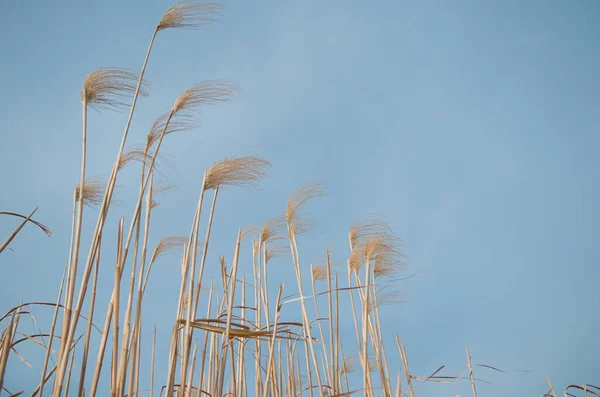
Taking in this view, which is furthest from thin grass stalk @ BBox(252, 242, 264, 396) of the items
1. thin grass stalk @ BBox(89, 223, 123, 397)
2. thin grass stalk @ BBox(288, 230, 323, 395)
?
thin grass stalk @ BBox(89, 223, 123, 397)

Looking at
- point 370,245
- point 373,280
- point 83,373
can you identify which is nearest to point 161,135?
point 83,373

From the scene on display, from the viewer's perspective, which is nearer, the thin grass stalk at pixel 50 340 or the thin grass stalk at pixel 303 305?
the thin grass stalk at pixel 50 340

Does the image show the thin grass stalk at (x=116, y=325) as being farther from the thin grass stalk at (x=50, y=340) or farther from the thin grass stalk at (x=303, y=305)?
the thin grass stalk at (x=303, y=305)

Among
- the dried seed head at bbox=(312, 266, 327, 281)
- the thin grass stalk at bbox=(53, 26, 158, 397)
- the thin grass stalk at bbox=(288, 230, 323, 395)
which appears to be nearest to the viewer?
the thin grass stalk at bbox=(53, 26, 158, 397)

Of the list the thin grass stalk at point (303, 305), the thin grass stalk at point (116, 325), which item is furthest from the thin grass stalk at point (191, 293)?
the thin grass stalk at point (303, 305)

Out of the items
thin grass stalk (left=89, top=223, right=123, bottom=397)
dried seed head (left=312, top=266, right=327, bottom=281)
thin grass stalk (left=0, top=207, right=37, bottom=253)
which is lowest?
thin grass stalk (left=89, top=223, right=123, bottom=397)

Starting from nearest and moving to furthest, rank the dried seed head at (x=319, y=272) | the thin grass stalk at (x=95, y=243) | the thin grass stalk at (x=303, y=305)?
the thin grass stalk at (x=95, y=243), the thin grass stalk at (x=303, y=305), the dried seed head at (x=319, y=272)

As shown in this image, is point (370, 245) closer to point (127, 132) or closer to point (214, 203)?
point (214, 203)

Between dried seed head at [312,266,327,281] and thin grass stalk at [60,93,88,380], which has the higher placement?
dried seed head at [312,266,327,281]

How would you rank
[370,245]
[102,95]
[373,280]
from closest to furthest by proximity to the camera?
[102,95]
[370,245]
[373,280]

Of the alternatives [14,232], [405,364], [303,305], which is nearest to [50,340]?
[14,232]

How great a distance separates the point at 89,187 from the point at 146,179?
598 millimetres

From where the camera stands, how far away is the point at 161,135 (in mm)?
1559

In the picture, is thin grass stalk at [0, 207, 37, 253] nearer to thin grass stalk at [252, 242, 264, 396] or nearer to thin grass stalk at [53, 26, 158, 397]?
thin grass stalk at [53, 26, 158, 397]
